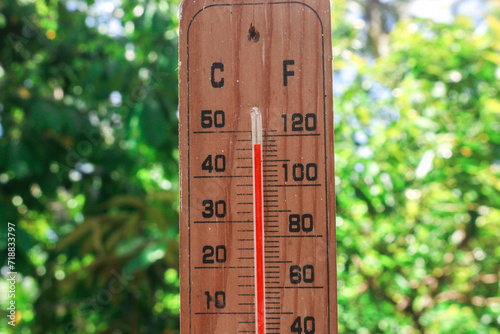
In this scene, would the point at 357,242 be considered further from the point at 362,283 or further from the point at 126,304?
the point at 126,304

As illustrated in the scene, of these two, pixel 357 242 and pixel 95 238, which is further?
pixel 95 238

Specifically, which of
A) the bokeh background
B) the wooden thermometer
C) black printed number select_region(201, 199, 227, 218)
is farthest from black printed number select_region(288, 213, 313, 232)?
the bokeh background

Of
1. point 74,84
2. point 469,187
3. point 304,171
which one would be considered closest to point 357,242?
point 469,187

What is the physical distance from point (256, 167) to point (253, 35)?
21 cm

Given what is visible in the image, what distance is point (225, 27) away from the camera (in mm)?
777

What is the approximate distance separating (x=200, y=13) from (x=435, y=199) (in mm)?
1110

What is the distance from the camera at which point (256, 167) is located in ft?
2.44

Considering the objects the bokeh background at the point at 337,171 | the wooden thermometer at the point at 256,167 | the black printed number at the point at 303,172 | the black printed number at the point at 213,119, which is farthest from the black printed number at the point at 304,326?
the bokeh background at the point at 337,171

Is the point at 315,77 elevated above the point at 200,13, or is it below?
below

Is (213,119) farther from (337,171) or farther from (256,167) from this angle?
(337,171)

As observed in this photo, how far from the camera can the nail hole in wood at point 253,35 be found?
774mm

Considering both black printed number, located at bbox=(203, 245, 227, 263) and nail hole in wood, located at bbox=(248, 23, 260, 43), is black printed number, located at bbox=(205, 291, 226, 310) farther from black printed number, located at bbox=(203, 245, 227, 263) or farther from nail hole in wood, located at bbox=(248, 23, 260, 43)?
nail hole in wood, located at bbox=(248, 23, 260, 43)

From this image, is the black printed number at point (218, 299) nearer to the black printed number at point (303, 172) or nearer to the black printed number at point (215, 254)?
the black printed number at point (215, 254)

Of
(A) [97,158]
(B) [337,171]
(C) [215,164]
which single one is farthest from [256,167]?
(A) [97,158]
